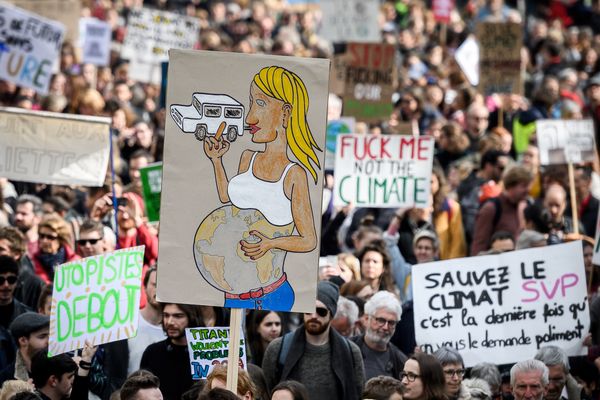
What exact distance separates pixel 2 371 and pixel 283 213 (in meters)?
2.59

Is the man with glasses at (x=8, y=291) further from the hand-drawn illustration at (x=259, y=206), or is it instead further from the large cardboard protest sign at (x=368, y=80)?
the large cardboard protest sign at (x=368, y=80)

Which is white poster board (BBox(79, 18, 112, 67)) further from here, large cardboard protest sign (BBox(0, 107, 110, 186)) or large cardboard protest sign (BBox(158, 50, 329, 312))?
large cardboard protest sign (BBox(158, 50, 329, 312))

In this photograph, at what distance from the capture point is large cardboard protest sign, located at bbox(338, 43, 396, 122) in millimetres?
17375

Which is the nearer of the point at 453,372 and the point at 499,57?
the point at 453,372

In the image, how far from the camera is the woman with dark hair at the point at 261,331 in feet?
34.9

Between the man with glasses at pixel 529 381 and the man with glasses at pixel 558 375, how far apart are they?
0.33m

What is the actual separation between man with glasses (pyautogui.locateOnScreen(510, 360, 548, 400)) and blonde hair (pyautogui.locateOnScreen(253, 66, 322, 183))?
2085mm

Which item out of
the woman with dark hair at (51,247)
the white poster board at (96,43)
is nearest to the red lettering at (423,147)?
the woman with dark hair at (51,247)

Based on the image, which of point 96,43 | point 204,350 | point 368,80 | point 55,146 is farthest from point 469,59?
point 204,350

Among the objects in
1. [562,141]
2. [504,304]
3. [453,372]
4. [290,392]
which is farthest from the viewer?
[562,141]

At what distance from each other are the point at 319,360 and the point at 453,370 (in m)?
0.83

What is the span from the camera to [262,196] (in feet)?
27.3

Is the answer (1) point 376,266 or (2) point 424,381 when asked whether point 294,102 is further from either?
(1) point 376,266

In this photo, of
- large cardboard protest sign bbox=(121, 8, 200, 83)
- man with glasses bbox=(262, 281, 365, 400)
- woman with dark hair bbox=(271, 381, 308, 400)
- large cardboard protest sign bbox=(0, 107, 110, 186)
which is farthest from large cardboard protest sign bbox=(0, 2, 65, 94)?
woman with dark hair bbox=(271, 381, 308, 400)
